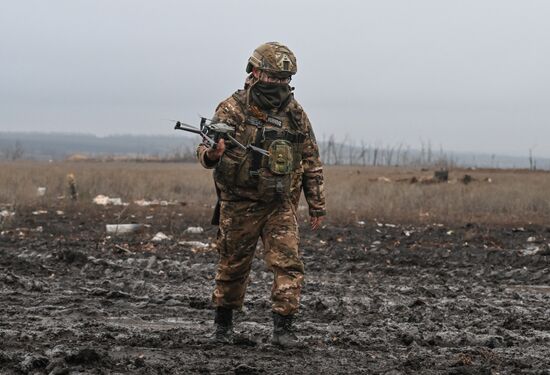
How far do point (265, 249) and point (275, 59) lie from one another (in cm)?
126

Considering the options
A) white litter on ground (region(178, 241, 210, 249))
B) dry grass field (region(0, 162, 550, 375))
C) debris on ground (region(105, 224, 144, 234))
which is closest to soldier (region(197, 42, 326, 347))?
dry grass field (region(0, 162, 550, 375))

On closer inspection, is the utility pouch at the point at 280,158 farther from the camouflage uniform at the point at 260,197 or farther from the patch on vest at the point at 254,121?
the patch on vest at the point at 254,121

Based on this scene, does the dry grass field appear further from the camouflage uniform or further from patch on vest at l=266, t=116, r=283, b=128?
patch on vest at l=266, t=116, r=283, b=128

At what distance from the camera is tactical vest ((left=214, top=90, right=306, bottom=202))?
5.60 m

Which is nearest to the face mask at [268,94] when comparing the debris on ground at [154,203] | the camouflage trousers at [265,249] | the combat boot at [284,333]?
the camouflage trousers at [265,249]

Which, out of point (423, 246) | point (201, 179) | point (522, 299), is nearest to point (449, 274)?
point (522, 299)

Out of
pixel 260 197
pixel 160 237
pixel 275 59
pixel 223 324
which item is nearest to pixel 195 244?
pixel 160 237

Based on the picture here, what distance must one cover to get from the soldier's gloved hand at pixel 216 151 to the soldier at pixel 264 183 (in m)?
0.01

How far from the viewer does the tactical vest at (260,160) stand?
560 centimetres

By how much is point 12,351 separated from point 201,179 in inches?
835

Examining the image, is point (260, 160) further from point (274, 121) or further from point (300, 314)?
point (300, 314)

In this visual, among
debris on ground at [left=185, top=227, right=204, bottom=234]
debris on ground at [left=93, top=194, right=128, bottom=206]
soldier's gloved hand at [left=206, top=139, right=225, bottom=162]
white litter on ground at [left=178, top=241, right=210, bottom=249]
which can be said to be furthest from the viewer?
debris on ground at [left=93, top=194, right=128, bottom=206]

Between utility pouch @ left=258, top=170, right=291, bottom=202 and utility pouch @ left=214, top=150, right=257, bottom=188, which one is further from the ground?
utility pouch @ left=214, top=150, right=257, bottom=188

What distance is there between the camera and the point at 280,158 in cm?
561
